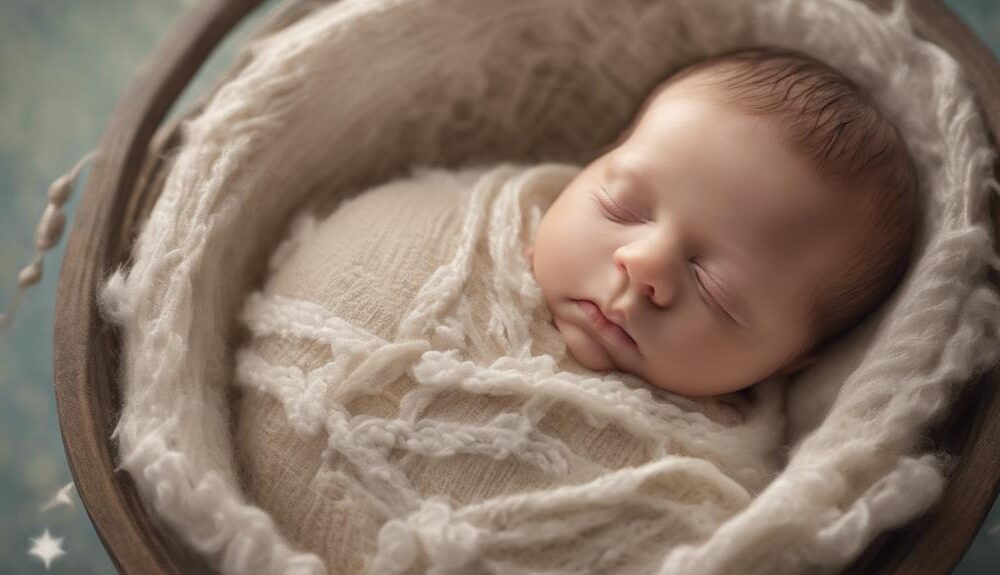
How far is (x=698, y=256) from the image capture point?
35.7 inches

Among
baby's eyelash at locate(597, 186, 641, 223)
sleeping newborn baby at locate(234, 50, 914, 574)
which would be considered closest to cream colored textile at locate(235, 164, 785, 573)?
sleeping newborn baby at locate(234, 50, 914, 574)

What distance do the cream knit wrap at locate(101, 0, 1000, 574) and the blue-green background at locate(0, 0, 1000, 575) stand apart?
609 mm

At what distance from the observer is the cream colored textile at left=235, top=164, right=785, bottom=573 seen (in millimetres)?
808

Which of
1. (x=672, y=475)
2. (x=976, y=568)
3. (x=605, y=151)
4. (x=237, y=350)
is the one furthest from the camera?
(x=976, y=568)

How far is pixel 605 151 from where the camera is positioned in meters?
1.08

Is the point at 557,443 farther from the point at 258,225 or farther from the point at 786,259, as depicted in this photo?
the point at 258,225

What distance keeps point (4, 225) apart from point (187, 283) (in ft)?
2.47

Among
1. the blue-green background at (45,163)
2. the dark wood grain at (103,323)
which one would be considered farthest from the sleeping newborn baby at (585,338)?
the blue-green background at (45,163)

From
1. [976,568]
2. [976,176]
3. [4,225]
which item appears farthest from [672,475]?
[4,225]

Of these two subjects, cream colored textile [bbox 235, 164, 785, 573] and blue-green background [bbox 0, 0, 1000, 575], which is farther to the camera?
blue-green background [bbox 0, 0, 1000, 575]

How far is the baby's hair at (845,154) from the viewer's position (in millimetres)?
908

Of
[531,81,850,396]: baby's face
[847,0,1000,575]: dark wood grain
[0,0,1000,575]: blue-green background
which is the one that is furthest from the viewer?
[0,0,1000,575]: blue-green background

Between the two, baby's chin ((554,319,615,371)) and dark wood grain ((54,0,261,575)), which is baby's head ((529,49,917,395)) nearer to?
baby's chin ((554,319,615,371))

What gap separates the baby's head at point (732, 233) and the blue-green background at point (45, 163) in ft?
2.34
